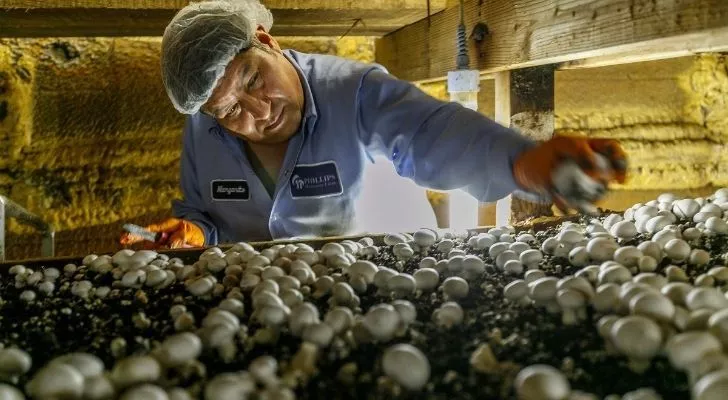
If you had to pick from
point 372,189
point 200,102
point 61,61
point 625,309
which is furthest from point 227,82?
point 61,61

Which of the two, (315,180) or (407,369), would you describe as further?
(315,180)

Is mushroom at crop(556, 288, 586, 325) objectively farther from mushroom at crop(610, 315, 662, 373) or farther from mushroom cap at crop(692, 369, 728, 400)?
mushroom cap at crop(692, 369, 728, 400)

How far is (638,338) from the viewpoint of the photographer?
0.63 meters

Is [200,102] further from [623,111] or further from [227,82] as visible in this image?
[623,111]

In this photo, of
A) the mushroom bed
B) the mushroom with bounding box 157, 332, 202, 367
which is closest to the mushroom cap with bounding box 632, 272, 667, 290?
the mushroom bed

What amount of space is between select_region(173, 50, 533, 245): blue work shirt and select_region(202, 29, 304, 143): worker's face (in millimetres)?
76

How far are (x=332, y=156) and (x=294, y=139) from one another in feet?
0.44

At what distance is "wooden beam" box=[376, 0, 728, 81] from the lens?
1.20 meters

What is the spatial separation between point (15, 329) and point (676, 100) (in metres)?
3.23

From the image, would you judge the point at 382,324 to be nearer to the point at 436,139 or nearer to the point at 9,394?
the point at 9,394

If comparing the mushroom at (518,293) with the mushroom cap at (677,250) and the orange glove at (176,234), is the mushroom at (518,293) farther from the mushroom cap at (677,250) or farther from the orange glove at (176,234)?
the orange glove at (176,234)

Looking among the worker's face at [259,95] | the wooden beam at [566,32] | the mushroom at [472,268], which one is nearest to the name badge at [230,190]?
the worker's face at [259,95]

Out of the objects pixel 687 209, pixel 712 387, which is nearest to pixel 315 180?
pixel 687 209

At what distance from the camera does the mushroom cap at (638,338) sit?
631 mm
